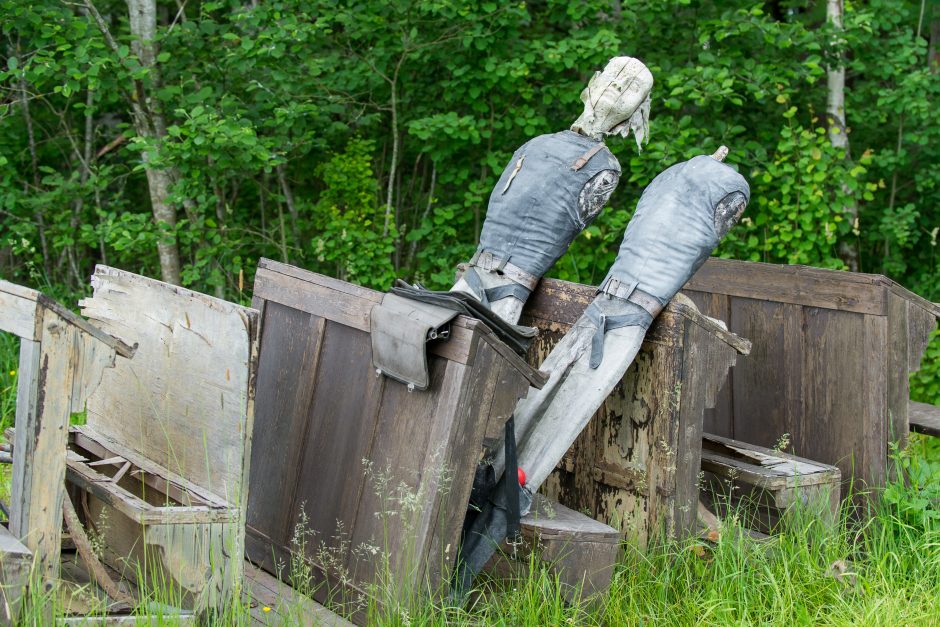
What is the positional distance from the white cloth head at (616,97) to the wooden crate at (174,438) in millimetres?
1634

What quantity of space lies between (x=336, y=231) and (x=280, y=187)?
3.33 ft

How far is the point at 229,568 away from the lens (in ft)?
9.58

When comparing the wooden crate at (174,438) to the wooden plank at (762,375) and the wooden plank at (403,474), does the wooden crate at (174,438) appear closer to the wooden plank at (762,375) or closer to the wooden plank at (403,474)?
the wooden plank at (403,474)

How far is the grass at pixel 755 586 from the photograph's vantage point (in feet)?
10.1

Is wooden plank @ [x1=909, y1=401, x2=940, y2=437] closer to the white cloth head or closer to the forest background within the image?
the forest background

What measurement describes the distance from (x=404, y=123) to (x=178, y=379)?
13.6 feet

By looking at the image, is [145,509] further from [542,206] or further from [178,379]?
[542,206]

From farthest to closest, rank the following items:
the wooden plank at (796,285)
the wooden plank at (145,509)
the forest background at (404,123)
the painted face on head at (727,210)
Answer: the forest background at (404,123), the wooden plank at (796,285), the painted face on head at (727,210), the wooden plank at (145,509)

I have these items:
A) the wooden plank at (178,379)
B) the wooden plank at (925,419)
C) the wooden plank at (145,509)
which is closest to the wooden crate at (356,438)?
the wooden plank at (145,509)

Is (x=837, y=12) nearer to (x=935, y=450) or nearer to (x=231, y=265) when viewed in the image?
(x=935, y=450)

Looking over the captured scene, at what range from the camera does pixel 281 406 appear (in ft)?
11.5

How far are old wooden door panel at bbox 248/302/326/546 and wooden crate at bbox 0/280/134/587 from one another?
860 millimetres

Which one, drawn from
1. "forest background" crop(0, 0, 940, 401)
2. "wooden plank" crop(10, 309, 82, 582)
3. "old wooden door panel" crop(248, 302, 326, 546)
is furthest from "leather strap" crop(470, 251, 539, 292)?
"forest background" crop(0, 0, 940, 401)

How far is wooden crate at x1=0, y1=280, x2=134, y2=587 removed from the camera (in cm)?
256
